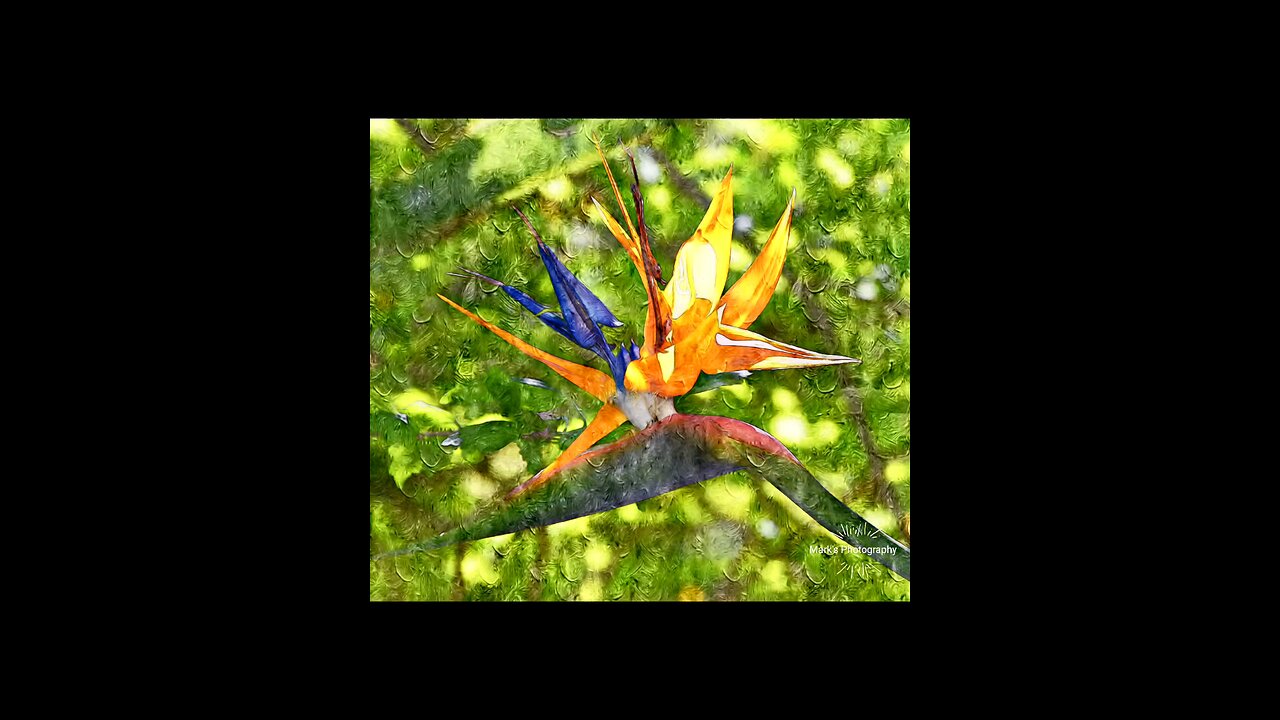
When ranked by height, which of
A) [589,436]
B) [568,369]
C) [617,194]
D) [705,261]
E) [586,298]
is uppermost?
[617,194]

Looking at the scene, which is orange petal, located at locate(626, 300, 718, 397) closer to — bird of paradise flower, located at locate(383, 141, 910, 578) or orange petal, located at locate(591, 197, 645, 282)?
bird of paradise flower, located at locate(383, 141, 910, 578)

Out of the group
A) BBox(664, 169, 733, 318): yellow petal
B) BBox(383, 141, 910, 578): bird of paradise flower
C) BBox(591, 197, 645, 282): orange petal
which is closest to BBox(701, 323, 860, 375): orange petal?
BBox(383, 141, 910, 578): bird of paradise flower

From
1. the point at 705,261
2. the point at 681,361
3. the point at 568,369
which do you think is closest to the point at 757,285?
the point at 705,261

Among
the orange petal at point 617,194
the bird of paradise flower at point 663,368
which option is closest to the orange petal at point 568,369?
the bird of paradise flower at point 663,368

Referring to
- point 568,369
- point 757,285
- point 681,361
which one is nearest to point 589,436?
point 568,369

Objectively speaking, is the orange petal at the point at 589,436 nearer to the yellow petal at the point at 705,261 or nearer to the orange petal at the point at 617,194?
the yellow petal at the point at 705,261

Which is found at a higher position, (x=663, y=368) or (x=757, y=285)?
(x=757, y=285)

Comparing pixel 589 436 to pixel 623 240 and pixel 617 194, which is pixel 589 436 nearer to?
pixel 623 240
